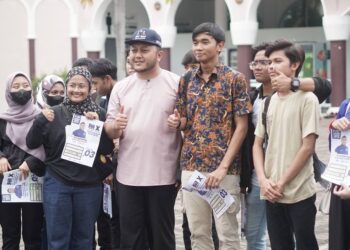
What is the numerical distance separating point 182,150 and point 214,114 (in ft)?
1.33

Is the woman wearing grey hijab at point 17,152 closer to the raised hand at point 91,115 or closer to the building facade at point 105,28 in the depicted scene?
the raised hand at point 91,115

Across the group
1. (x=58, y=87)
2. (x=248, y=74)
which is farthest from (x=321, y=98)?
(x=248, y=74)

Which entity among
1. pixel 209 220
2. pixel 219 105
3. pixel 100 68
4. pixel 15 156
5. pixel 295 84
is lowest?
pixel 209 220

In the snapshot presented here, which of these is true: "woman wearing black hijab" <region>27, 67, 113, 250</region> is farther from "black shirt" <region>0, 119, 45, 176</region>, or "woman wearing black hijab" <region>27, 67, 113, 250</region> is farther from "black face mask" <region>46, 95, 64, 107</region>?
"black face mask" <region>46, 95, 64, 107</region>

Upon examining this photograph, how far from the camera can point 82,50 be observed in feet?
89.0

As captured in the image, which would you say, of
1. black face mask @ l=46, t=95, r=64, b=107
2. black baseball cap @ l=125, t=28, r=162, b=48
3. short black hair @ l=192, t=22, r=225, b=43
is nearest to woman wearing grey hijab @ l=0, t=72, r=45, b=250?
black face mask @ l=46, t=95, r=64, b=107

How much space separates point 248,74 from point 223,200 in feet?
60.5

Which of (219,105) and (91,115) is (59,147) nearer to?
(91,115)

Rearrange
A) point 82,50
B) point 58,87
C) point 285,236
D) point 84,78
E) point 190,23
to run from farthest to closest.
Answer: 1. point 190,23
2. point 82,50
3. point 58,87
4. point 84,78
5. point 285,236

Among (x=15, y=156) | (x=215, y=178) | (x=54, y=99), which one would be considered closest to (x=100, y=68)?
(x=54, y=99)

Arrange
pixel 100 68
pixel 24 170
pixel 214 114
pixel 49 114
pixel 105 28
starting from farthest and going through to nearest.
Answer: pixel 105 28 → pixel 100 68 → pixel 24 170 → pixel 49 114 → pixel 214 114

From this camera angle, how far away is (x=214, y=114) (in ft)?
17.3

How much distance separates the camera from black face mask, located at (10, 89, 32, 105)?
600 cm

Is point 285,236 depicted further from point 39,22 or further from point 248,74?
point 39,22
